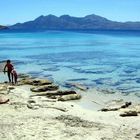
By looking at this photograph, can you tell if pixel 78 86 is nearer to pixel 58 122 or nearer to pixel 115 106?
pixel 115 106

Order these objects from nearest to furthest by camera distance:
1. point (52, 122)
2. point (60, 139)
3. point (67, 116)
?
point (60, 139) → point (52, 122) → point (67, 116)

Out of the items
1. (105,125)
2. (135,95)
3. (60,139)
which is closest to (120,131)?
(105,125)

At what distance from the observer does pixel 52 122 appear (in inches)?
674

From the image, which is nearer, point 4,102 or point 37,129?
point 37,129

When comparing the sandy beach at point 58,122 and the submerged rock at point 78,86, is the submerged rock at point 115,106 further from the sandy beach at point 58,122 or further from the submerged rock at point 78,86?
the submerged rock at point 78,86

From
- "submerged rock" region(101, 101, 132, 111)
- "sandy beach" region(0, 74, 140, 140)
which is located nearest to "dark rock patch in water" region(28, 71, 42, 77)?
"sandy beach" region(0, 74, 140, 140)

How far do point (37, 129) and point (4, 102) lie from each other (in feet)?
Answer: 18.8

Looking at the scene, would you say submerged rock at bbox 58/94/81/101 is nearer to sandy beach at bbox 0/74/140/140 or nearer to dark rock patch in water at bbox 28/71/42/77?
sandy beach at bbox 0/74/140/140

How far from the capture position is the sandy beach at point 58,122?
1527 centimetres

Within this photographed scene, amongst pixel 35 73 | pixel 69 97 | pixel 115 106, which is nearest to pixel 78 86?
pixel 69 97

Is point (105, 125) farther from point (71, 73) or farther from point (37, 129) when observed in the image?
point (71, 73)

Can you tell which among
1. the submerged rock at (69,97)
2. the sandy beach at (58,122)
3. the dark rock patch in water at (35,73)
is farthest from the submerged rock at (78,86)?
the dark rock patch in water at (35,73)

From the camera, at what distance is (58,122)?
1717cm

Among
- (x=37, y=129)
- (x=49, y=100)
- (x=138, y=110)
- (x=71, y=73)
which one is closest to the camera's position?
(x=37, y=129)
